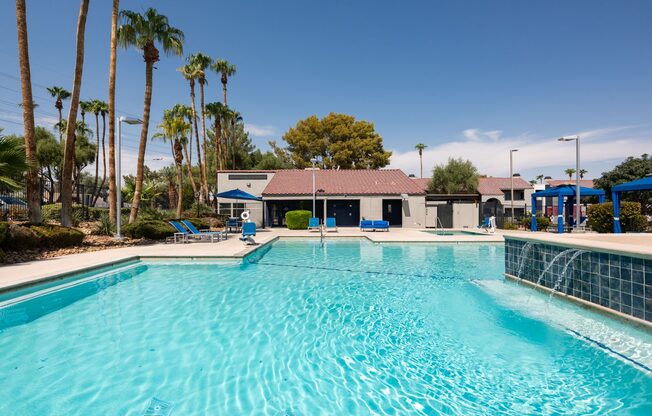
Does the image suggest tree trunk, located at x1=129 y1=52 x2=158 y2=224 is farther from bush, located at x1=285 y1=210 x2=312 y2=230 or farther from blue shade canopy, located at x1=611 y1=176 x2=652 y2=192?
blue shade canopy, located at x1=611 y1=176 x2=652 y2=192

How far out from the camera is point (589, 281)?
235 inches

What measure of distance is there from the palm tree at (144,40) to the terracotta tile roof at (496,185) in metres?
38.1

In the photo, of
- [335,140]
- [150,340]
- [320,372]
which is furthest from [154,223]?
[335,140]

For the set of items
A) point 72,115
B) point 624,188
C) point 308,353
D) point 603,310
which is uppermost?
point 72,115

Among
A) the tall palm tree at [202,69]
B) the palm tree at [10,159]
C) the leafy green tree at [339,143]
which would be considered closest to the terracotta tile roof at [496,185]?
the leafy green tree at [339,143]

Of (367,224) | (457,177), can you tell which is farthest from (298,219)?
(457,177)

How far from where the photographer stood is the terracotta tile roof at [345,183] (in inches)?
1048

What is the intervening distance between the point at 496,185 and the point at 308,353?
44.9 metres

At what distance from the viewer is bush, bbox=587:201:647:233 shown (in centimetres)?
1744

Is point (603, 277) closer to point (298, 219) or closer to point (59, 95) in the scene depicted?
point (298, 219)

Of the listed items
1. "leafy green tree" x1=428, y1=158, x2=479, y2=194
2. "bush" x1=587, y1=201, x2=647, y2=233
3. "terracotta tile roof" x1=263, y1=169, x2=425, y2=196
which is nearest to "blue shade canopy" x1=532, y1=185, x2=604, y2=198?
"bush" x1=587, y1=201, x2=647, y2=233

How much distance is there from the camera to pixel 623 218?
1769 cm

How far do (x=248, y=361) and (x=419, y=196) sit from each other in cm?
2424

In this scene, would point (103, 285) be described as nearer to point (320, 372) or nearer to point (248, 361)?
point (248, 361)
